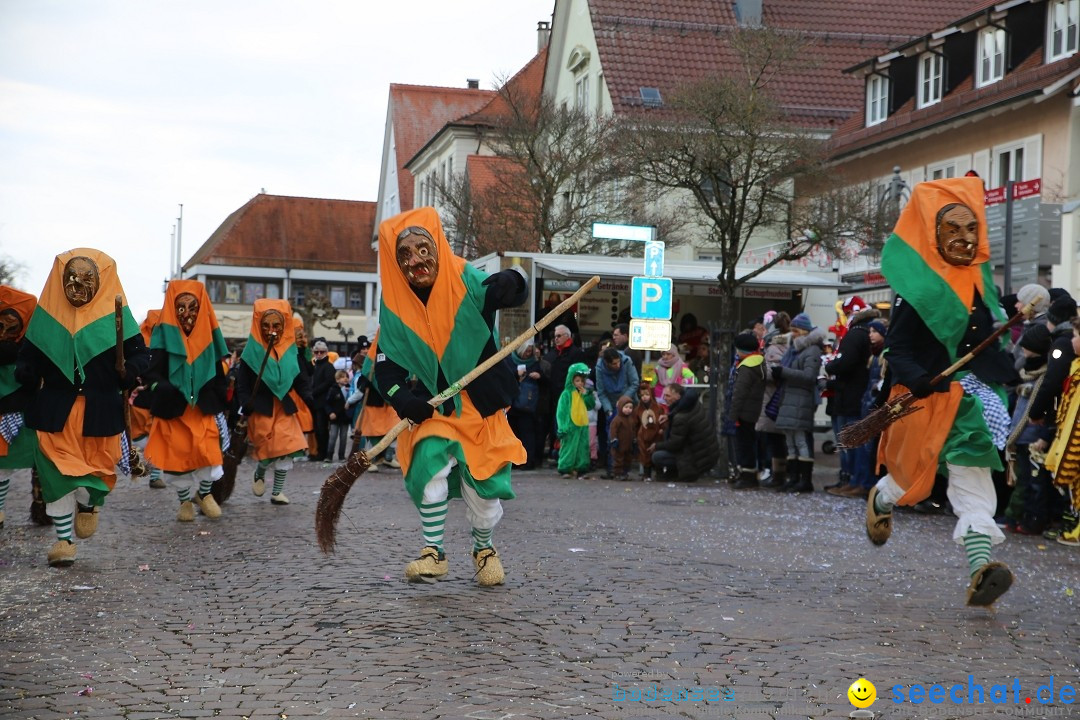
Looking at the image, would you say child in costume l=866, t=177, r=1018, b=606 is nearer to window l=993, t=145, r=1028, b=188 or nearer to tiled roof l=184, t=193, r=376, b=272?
window l=993, t=145, r=1028, b=188

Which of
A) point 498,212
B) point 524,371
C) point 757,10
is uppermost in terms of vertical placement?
point 757,10

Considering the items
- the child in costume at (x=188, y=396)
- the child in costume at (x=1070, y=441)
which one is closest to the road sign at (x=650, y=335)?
the child in costume at (x=188, y=396)

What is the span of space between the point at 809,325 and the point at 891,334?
799 centimetres

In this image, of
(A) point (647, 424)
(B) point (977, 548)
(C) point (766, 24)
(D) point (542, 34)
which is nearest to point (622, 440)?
(A) point (647, 424)

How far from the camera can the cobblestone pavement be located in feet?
18.4

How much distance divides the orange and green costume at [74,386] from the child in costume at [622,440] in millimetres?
8889

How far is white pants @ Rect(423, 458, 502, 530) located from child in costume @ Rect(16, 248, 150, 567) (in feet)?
9.90

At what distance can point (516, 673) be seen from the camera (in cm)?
598

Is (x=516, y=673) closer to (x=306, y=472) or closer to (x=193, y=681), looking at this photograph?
(x=193, y=681)

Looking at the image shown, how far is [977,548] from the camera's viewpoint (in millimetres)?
7711

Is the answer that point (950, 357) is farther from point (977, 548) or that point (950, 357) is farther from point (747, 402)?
point (747, 402)

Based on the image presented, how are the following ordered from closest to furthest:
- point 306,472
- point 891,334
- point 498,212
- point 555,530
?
point 891,334 → point 555,530 → point 306,472 → point 498,212

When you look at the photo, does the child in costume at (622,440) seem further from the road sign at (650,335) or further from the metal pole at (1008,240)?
the metal pole at (1008,240)

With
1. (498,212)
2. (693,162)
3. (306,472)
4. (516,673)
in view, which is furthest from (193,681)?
(498,212)
